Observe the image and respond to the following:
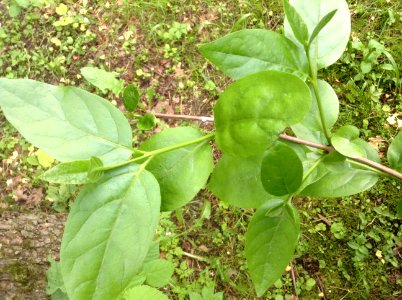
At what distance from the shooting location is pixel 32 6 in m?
3.59

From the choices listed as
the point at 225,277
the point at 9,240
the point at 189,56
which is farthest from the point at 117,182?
the point at 189,56

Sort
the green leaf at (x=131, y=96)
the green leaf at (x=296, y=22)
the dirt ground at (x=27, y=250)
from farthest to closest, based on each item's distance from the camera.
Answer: the dirt ground at (x=27, y=250)
the green leaf at (x=131, y=96)
the green leaf at (x=296, y=22)

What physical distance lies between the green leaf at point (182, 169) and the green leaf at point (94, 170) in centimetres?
16

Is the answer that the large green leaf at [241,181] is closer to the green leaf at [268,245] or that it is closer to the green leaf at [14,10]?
the green leaf at [268,245]

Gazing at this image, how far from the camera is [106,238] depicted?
35.4 inches

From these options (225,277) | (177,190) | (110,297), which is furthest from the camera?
(225,277)

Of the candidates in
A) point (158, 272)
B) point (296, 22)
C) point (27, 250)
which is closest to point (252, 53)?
point (296, 22)

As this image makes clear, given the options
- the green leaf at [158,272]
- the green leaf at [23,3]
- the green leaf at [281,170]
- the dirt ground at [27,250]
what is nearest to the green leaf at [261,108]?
the green leaf at [281,170]

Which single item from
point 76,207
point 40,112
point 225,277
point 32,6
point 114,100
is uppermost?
point 40,112

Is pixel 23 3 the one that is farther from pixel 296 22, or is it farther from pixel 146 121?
pixel 296 22

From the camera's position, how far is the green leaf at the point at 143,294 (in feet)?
6.58

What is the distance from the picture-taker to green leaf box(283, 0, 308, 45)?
0.95 meters

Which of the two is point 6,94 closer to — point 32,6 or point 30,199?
point 30,199

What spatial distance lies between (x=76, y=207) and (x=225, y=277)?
5.98ft
